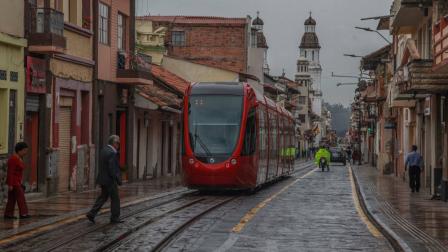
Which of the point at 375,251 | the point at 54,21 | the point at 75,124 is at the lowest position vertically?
the point at 375,251

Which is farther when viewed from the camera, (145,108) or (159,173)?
(159,173)

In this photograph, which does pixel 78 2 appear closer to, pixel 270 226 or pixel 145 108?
pixel 145 108

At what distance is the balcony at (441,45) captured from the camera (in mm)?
24875

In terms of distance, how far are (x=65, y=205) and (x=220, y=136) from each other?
243 inches

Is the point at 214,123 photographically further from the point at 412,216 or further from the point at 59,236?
the point at 59,236

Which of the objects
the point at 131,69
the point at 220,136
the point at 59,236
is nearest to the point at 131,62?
the point at 131,69

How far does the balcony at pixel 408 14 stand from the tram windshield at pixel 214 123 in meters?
6.99

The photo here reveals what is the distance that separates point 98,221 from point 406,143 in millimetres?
32215

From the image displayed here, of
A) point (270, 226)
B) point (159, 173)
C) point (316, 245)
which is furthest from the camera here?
point (159, 173)

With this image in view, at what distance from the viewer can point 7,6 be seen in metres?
24.8

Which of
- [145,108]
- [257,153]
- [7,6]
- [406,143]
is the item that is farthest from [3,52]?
[406,143]

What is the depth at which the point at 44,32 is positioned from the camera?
26312mm

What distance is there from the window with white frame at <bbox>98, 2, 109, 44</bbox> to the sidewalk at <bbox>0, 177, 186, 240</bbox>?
17.6 ft

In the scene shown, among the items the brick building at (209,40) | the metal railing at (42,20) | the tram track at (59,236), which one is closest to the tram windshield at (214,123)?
the metal railing at (42,20)
